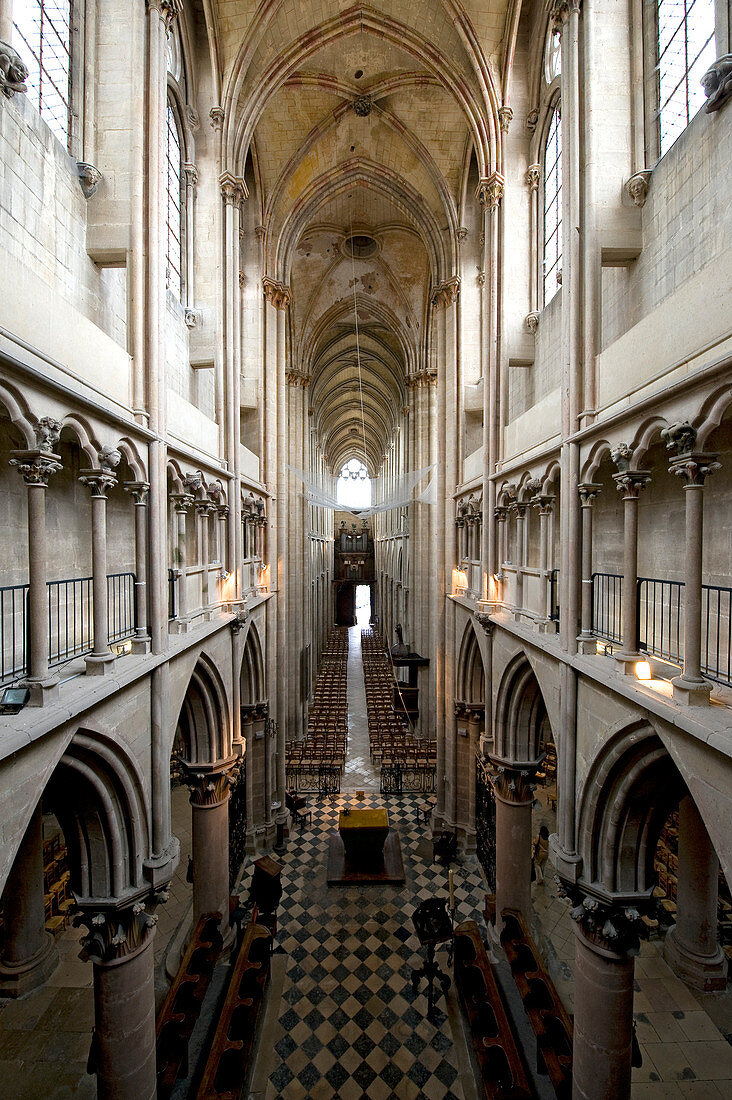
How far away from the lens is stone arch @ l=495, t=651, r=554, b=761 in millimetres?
10211

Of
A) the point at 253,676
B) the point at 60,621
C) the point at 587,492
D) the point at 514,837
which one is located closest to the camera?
the point at 60,621

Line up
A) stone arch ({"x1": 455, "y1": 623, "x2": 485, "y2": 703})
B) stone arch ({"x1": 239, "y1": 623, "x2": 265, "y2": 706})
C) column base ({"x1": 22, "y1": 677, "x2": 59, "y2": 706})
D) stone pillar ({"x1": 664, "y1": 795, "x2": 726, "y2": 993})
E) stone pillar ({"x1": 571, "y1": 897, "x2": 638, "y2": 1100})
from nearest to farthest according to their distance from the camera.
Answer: column base ({"x1": 22, "y1": 677, "x2": 59, "y2": 706}), stone pillar ({"x1": 571, "y1": 897, "x2": 638, "y2": 1100}), stone pillar ({"x1": 664, "y1": 795, "x2": 726, "y2": 993}), stone arch ({"x1": 239, "y1": 623, "x2": 265, "y2": 706}), stone arch ({"x1": 455, "y1": 623, "x2": 485, "y2": 703})

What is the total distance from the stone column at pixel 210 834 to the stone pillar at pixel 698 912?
8316 millimetres

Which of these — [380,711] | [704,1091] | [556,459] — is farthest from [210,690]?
[380,711]

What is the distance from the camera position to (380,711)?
78.3 ft

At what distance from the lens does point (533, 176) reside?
1102 centimetres

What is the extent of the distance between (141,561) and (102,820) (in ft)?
10.2

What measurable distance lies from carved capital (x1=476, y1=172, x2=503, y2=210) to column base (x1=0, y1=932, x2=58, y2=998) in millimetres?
17354

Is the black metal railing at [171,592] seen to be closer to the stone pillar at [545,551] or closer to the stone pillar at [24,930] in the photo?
the stone pillar at [24,930]

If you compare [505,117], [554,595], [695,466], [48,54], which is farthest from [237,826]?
[505,117]

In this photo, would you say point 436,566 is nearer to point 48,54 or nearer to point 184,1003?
point 184,1003

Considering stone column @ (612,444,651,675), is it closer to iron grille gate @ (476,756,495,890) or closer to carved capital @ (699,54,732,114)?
carved capital @ (699,54,732,114)

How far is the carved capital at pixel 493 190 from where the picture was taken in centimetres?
1120

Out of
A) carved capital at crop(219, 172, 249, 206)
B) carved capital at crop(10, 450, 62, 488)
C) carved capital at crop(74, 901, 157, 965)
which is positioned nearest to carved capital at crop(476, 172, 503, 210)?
carved capital at crop(219, 172, 249, 206)
